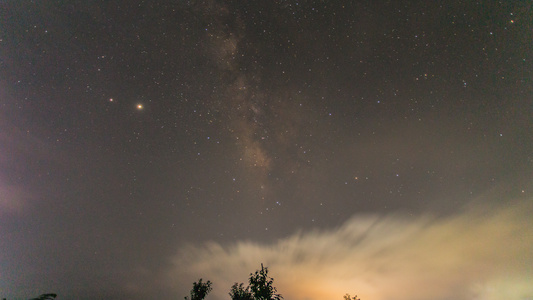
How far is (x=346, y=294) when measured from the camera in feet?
133

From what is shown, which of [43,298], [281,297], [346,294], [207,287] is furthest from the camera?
[346,294]

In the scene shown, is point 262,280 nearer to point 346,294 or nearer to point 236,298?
point 236,298

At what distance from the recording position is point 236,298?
95.7 ft

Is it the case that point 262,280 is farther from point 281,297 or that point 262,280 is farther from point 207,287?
point 207,287

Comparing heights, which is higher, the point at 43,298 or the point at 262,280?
the point at 262,280

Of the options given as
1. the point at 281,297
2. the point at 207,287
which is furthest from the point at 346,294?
the point at 207,287

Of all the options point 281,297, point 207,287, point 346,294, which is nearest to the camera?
point 281,297

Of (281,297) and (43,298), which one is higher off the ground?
(281,297)

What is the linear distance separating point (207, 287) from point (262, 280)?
9175mm

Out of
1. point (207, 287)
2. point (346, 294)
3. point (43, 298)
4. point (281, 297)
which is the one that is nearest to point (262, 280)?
point (281, 297)

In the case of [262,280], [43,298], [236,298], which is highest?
[262,280]

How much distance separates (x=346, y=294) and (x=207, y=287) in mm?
23200

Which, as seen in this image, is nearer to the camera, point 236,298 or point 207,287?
point 236,298

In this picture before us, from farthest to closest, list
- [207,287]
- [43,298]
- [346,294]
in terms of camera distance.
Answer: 1. [346,294]
2. [207,287]
3. [43,298]
